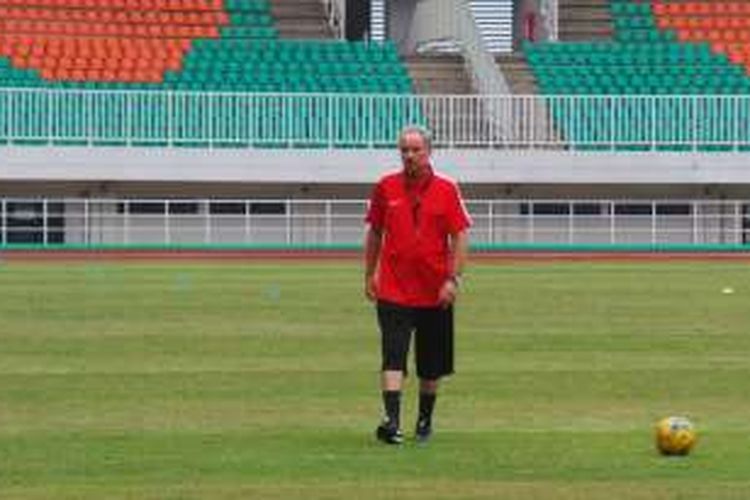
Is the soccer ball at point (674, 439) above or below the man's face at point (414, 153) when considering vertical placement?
below

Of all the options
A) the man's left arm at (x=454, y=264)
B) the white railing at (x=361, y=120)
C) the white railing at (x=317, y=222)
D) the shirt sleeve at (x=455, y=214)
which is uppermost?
the shirt sleeve at (x=455, y=214)

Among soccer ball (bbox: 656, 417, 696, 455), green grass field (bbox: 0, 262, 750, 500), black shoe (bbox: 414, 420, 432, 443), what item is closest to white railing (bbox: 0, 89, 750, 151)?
green grass field (bbox: 0, 262, 750, 500)

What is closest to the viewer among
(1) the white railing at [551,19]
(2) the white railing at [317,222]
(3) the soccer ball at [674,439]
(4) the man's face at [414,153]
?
(3) the soccer ball at [674,439]

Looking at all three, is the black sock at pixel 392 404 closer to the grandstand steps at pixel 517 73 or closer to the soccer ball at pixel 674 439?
the soccer ball at pixel 674 439

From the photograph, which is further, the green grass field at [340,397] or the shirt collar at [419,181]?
the shirt collar at [419,181]

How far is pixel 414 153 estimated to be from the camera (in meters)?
11.3

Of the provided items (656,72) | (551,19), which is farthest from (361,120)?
(551,19)

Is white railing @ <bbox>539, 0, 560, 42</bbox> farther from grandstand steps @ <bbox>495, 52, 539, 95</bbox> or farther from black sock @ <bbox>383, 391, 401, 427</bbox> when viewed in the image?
black sock @ <bbox>383, 391, 401, 427</bbox>

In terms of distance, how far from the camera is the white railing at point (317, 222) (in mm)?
40281

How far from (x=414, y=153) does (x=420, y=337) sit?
1.11m

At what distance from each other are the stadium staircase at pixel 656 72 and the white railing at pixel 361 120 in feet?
0.13

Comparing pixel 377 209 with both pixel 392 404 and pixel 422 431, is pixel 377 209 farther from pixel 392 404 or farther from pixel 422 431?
pixel 422 431

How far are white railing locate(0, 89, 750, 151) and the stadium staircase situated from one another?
0.04m

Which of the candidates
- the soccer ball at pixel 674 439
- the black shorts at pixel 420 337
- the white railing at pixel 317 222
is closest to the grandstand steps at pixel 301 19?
the white railing at pixel 317 222
